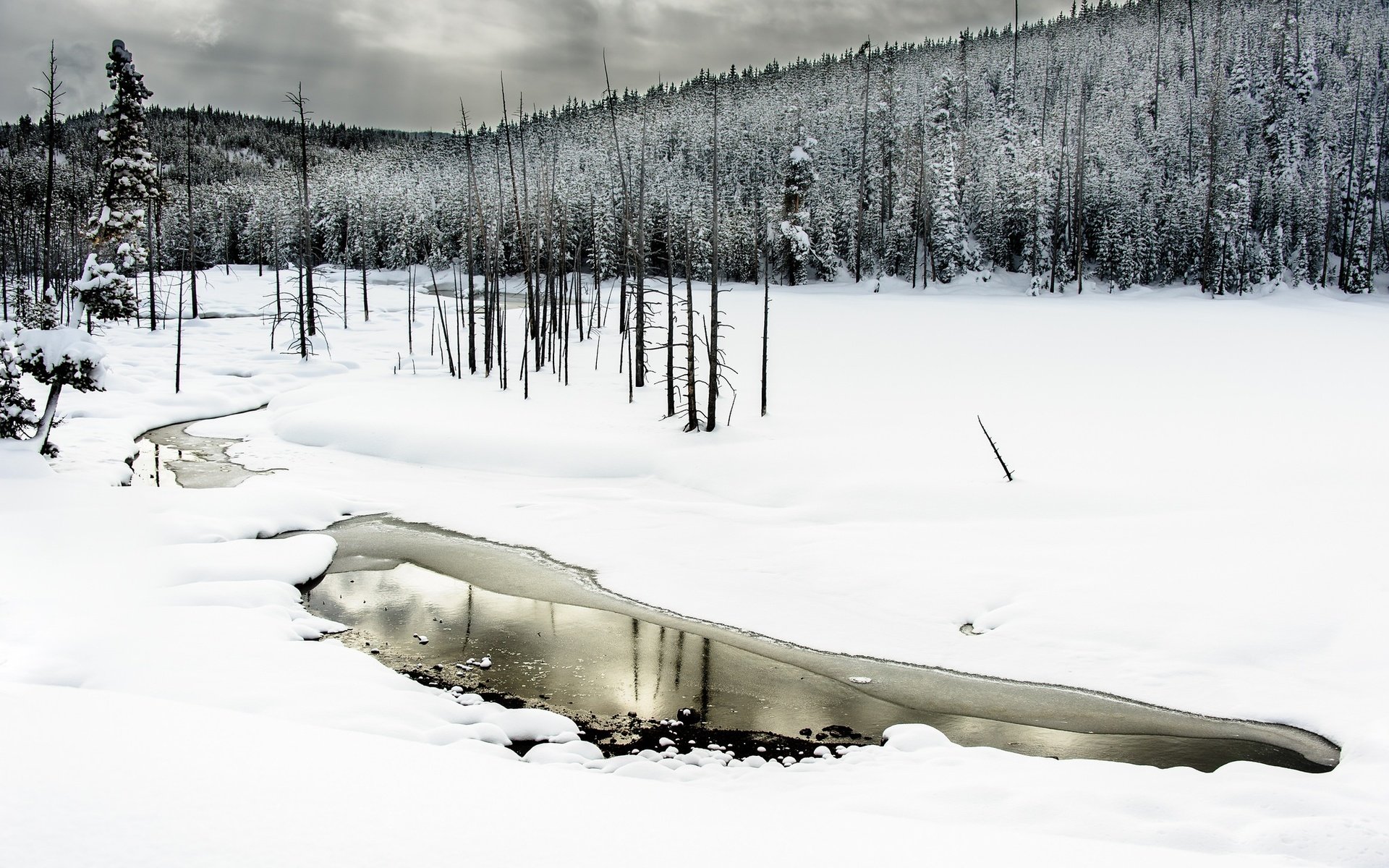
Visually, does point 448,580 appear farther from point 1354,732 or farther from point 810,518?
point 1354,732

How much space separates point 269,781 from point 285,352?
4302 centimetres

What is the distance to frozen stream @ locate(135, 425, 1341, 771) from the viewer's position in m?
10.4

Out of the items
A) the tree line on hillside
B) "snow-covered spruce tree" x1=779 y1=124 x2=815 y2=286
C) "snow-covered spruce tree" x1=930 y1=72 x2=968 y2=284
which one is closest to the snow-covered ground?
the tree line on hillside

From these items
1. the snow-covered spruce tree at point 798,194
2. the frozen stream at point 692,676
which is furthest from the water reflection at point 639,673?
the snow-covered spruce tree at point 798,194

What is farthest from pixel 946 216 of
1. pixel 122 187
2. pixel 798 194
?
pixel 122 187

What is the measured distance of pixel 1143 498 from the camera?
1731cm

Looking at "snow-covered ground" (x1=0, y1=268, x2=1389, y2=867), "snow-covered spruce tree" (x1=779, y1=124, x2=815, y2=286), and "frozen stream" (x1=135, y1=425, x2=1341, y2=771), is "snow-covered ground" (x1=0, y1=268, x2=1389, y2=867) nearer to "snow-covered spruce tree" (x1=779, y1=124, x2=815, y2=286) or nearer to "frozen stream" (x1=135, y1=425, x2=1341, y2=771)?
"frozen stream" (x1=135, y1=425, x2=1341, y2=771)

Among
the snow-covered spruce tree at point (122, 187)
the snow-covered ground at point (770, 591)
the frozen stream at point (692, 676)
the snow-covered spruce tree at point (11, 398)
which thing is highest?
the snow-covered spruce tree at point (122, 187)

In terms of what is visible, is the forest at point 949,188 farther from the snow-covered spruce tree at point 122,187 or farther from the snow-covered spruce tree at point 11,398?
the snow-covered spruce tree at point 11,398

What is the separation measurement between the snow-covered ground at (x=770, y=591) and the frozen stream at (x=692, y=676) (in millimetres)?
542

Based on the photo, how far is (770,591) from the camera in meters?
15.1

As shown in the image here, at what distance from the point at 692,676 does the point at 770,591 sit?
10.8ft

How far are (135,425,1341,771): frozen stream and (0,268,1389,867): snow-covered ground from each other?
0.54m

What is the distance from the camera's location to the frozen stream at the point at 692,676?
34.2 ft
